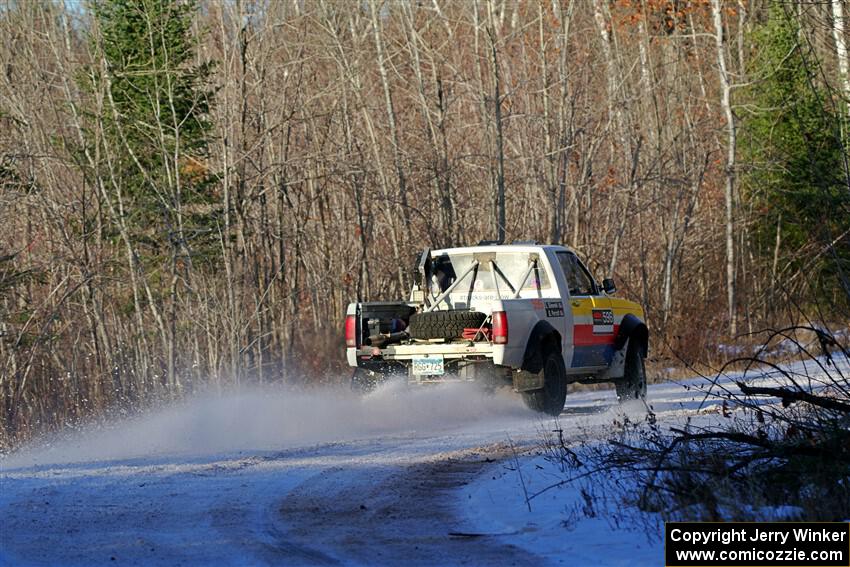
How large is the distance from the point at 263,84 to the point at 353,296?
16.7 ft

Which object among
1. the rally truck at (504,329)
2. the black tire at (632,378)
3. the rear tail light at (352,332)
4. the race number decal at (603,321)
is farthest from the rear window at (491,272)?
the black tire at (632,378)

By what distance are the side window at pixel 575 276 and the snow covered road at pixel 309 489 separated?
5.03 ft

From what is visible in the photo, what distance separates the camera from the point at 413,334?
1512 cm

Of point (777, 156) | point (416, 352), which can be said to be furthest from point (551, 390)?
point (777, 156)

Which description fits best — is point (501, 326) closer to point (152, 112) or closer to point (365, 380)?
point (365, 380)

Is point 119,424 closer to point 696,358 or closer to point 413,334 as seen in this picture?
point 413,334

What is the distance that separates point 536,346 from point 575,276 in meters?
1.83

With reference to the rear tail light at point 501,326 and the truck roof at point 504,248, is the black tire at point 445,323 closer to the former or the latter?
the rear tail light at point 501,326

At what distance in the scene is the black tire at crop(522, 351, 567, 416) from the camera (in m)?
15.0

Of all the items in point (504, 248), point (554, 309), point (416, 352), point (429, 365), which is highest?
point (504, 248)

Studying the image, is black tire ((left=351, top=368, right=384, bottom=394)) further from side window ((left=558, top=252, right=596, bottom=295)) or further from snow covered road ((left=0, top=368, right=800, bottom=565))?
side window ((left=558, top=252, right=596, bottom=295))

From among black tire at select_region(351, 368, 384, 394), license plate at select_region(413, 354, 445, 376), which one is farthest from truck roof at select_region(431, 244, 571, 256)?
black tire at select_region(351, 368, 384, 394)

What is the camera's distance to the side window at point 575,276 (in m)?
16.2

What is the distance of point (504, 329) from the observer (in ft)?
47.3
